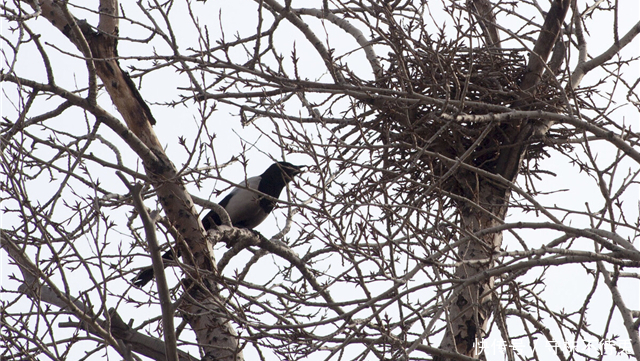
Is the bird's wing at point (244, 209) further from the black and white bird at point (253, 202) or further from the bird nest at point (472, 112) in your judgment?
the bird nest at point (472, 112)

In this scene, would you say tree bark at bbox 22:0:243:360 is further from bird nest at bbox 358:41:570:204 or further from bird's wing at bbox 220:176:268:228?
bird's wing at bbox 220:176:268:228

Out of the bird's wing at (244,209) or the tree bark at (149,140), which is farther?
the bird's wing at (244,209)

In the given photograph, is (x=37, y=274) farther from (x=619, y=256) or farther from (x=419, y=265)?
(x=619, y=256)

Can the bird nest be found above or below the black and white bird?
below

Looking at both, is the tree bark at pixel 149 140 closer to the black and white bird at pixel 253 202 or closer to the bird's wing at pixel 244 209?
the black and white bird at pixel 253 202

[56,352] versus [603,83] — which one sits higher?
[603,83]

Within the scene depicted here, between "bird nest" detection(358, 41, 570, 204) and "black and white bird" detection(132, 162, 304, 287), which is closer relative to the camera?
"bird nest" detection(358, 41, 570, 204)

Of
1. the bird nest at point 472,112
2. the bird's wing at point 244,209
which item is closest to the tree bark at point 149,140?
the bird nest at point 472,112

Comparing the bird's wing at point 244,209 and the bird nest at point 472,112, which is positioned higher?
the bird's wing at point 244,209

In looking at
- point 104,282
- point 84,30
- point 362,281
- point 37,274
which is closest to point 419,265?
point 362,281

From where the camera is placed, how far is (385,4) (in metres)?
3.76

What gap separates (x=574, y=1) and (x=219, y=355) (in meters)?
2.86

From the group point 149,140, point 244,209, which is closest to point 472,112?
point 149,140

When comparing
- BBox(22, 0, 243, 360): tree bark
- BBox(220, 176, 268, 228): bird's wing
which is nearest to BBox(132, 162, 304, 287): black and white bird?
BBox(220, 176, 268, 228): bird's wing
